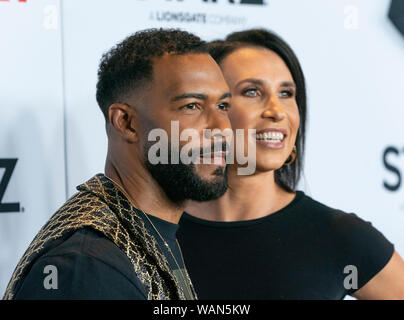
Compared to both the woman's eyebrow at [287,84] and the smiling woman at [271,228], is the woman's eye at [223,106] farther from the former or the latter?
the woman's eyebrow at [287,84]

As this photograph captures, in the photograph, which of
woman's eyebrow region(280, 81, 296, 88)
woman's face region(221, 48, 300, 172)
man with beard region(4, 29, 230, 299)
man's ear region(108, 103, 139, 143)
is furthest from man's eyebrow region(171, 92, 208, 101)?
woman's eyebrow region(280, 81, 296, 88)

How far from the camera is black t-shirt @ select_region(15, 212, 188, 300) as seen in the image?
1030 mm

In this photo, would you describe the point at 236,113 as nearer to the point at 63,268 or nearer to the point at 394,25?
the point at 394,25

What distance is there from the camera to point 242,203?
5.98ft

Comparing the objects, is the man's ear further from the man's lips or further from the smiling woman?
the smiling woman

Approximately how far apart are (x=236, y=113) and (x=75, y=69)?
48 cm

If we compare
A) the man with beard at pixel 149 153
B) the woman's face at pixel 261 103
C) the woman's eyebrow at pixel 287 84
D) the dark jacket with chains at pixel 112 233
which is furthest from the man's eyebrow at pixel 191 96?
the woman's eyebrow at pixel 287 84

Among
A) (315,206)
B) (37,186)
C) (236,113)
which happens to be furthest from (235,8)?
(37,186)

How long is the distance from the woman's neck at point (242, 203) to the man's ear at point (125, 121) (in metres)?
0.49

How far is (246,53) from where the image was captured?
1.82 m

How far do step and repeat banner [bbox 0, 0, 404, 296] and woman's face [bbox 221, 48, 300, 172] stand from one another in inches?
5.6

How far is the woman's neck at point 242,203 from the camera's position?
181 centimetres

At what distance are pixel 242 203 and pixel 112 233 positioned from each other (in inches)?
28.3

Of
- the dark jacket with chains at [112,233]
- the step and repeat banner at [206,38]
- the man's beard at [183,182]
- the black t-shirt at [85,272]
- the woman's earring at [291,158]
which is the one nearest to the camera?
the black t-shirt at [85,272]
